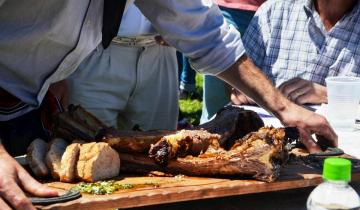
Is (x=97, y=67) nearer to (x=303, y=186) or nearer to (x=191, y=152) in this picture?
(x=191, y=152)

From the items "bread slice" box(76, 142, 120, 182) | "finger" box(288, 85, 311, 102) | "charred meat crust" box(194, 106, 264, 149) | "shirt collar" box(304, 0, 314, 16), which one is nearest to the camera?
"bread slice" box(76, 142, 120, 182)

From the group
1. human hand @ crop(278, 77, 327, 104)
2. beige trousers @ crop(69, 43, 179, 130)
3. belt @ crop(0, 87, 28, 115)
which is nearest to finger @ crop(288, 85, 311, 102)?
human hand @ crop(278, 77, 327, 104)

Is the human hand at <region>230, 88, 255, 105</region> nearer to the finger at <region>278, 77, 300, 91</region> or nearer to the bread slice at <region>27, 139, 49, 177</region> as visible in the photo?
the finger at <region>278, 77, 300, 91</region>

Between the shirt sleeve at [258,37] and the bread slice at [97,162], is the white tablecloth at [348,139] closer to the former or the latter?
the shirt sleeve at [258,37]

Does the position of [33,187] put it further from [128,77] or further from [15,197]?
[128,77]

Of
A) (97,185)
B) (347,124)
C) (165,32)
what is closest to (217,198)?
(97,185)

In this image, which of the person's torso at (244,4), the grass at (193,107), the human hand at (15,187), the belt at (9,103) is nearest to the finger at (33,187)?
the human hand at (15,187)

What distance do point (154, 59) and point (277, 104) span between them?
3.54ft

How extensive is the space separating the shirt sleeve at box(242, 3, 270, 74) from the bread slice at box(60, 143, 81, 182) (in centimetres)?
167

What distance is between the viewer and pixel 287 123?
7.24 feet

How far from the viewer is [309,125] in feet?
7.15

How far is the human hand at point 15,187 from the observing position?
155cm

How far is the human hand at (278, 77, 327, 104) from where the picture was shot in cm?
302

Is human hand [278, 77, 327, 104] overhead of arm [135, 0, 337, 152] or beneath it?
beneath
